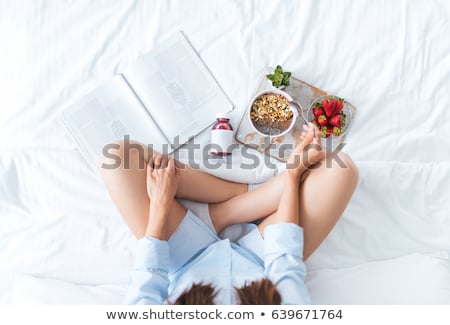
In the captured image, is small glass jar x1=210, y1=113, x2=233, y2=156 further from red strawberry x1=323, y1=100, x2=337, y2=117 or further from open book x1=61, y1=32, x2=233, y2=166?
red strawberry x1=323, y1=100, x2=337, y2=117

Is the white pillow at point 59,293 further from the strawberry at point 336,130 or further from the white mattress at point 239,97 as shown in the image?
the strawberry at point 336,130

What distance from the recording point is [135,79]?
1176 millimetres

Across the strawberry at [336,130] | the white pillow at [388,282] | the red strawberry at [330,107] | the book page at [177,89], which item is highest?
the book page at [177,89]

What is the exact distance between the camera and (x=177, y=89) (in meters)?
1.18

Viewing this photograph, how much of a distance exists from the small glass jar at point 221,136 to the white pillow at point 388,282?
0.37m

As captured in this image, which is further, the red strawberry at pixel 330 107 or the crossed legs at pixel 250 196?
the red strawberry at pixel 330 107

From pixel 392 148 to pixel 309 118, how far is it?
0.23 m

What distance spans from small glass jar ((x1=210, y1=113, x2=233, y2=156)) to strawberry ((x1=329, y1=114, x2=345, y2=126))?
0.26 metres

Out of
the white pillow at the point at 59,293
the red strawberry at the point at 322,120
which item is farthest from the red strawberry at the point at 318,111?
the white pillow at the point at 59,293

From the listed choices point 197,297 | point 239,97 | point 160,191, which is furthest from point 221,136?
point 197,297

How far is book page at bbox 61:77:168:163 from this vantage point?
3.76ft

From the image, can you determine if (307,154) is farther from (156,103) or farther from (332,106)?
(156,103)

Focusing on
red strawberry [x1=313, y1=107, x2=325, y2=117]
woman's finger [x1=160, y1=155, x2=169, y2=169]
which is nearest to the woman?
woman's finger [x1=160, y1=155, x2=169, y2=169]

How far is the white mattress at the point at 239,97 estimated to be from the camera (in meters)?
1.08
